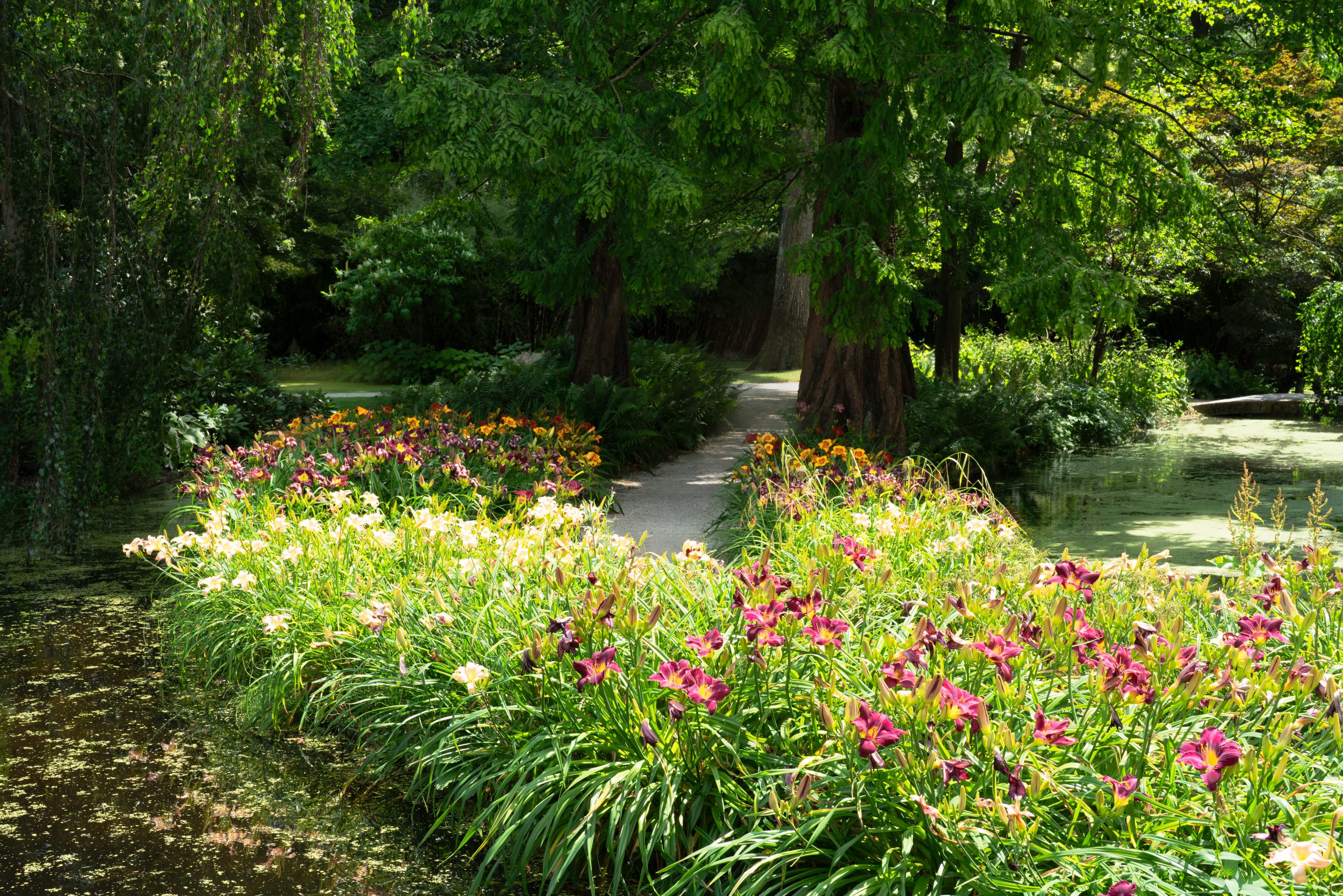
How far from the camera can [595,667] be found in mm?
2930

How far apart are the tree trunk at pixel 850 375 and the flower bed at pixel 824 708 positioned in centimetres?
542

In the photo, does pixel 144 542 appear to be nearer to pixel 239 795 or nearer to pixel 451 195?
pixel 239 795

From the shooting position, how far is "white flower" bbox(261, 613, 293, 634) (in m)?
4.33

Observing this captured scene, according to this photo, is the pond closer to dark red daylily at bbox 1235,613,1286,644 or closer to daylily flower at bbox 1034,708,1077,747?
dark red daylily at bbox 1235,613,1286,644

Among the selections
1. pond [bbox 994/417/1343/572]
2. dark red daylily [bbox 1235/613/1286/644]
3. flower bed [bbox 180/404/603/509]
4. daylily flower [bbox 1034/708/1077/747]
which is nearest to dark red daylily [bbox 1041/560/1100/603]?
dark red daylily [bbox 1235/613/1286/644]

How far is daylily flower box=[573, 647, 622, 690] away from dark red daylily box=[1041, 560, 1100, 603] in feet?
Answer: 4.06

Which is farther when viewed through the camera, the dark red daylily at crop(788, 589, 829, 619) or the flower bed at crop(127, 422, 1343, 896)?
the dark red daylily at crop(788, 589, 829, 619)

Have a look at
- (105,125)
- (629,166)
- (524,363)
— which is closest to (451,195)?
(524,363)

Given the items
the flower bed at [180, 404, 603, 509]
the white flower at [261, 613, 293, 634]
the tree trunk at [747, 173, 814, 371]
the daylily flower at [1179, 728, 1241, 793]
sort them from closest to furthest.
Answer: the daylily flower at [1179, 728, 1241, 793], the white flower at [261, 613, 293, 634], the flower bed at [180, 404, 603, 509], the tree trunk at [747, 173, 814, 371]

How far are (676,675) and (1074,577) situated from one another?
1132 millimetres

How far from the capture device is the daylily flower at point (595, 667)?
113 inches

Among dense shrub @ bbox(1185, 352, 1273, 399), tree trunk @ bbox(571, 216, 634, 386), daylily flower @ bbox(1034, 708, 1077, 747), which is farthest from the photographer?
dense shrub @ bbox(1185, 352, 1273, 399)

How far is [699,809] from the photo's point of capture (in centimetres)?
310

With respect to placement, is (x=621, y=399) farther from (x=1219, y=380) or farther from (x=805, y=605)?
(x=1219, y=380)
